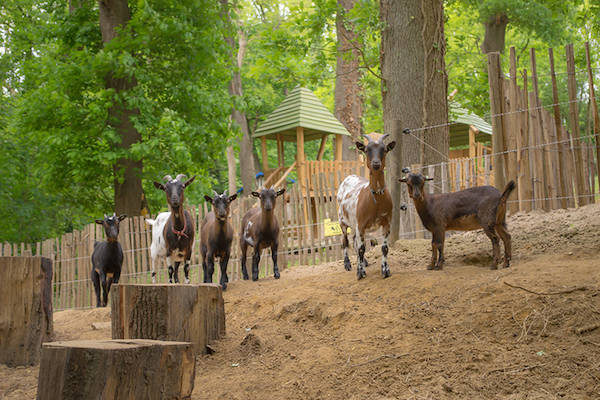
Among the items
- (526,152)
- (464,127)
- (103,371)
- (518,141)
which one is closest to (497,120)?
(518,141)

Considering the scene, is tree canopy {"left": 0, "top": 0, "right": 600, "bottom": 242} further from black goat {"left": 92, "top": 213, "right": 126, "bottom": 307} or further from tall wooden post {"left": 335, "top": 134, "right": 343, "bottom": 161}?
tall wooden post {"left": 335, "top": 134, "right": 343, "bottom": 161}

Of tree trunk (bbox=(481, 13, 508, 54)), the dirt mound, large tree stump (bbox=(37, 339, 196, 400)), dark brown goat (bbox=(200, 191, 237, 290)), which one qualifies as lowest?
the dirt mound

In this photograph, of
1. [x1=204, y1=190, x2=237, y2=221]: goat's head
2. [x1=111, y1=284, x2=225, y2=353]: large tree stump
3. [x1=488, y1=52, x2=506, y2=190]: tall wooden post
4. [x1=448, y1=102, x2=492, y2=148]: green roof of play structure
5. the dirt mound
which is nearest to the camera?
[x1=111, y1=284, x2=225, y2=353]: large tree stump

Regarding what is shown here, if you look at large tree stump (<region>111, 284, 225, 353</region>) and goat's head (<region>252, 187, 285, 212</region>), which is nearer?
large tree stump (<region>111, 284, 225, 353</region>)

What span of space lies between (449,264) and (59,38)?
12367mm

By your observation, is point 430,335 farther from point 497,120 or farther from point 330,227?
point 330,227

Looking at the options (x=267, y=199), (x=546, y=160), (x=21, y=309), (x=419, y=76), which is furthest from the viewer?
(x=419, y=76)

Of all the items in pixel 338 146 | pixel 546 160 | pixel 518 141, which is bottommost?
pixel 546 160

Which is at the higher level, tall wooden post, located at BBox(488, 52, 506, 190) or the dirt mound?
tall wooden post, located at BBox(488, 52, 506, 190)

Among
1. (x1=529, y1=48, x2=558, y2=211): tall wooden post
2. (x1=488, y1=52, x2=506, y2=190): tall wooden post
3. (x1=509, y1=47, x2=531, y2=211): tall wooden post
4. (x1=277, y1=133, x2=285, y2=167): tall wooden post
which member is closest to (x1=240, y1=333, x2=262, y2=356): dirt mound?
(x1=488, y1=52, x2=506, y2=190): tall wooden post

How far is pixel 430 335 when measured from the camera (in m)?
4.52

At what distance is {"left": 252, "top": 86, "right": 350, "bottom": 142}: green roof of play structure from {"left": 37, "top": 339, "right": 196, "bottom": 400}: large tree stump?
1510cm

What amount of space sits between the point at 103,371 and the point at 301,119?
51.2 feet

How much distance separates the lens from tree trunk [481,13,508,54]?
64.1 ft
